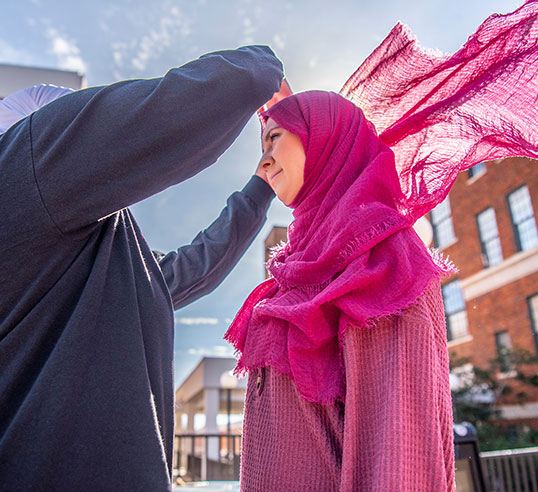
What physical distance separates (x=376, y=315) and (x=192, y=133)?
61 cm

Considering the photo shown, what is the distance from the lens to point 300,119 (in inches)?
67.3

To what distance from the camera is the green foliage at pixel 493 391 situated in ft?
43.4

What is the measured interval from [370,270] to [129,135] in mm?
674

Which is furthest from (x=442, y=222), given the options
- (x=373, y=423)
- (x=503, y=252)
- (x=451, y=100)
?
(x=373, y=423)

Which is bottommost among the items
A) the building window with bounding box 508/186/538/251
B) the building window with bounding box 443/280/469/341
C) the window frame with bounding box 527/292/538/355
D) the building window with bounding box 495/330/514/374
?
the building window with bounding box 495/330/514/374

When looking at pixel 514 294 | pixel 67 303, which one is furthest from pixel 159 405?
pixel 514 294

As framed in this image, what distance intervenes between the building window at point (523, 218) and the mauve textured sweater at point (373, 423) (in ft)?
49.1

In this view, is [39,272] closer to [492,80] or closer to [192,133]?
[192,133]

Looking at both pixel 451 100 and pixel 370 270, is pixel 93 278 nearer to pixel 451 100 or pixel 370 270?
pixel 370 270

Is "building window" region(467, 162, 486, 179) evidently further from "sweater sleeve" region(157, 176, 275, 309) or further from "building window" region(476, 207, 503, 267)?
"sweater sleeve" region(157, 176, 275, 309)

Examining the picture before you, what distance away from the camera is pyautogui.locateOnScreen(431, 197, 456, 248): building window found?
18.2 m

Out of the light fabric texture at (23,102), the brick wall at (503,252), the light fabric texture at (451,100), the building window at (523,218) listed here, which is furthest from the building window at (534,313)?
the light fabric texture at (23,102)

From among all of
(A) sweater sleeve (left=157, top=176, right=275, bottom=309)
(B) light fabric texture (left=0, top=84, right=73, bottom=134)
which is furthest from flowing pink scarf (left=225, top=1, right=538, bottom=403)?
(B) light fabric texture (left=0, top=84, right=73, bottom=134)

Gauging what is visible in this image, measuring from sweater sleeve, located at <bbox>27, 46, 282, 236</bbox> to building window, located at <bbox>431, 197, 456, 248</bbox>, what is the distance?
17997 millimetres
